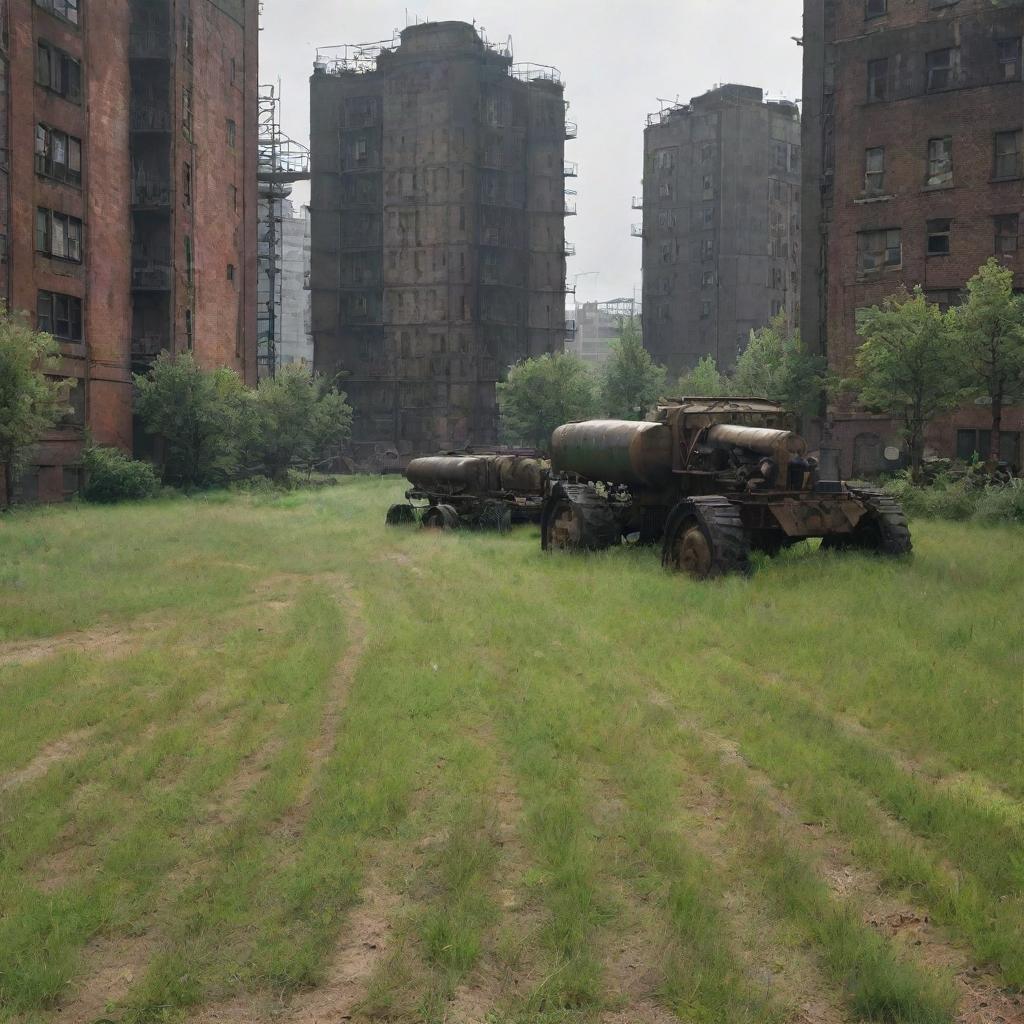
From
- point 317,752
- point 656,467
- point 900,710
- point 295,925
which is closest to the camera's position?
point 295,925

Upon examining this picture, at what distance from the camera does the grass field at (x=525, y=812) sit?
526cm

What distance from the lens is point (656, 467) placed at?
65.1 ft

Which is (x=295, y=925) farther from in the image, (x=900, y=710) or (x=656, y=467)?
(x=656, y=467)

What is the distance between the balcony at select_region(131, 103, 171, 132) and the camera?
48531 mm

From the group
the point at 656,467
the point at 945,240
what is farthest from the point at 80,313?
the point at 945,240

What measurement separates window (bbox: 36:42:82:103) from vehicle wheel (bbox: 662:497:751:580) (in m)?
33.8

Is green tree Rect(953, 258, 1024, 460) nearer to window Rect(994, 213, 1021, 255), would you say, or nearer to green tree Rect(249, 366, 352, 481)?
window Rect(994, 213, 1021, 255)

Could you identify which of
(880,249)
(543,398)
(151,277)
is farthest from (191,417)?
(880,249)

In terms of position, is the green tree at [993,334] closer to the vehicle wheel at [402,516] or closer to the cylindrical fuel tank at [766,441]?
the cylindrical fuel tank at [766,441]

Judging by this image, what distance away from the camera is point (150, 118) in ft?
160

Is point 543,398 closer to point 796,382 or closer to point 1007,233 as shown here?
point 796,382

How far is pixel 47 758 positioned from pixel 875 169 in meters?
43.5

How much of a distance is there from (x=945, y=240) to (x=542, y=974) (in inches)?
1717

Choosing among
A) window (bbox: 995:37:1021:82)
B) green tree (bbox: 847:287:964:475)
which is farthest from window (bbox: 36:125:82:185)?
window (bbox: 995:37:1021:82)
